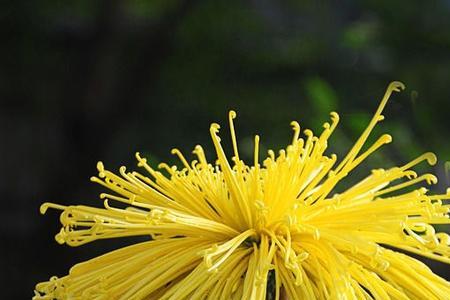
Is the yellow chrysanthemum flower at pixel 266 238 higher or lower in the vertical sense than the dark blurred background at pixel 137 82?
lower

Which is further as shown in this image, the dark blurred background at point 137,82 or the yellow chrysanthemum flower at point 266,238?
the dark blurred background at point 137,82

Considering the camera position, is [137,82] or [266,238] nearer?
[266,238]

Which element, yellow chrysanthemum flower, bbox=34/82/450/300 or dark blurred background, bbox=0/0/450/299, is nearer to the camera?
yellow chrysanthemum flower, bbox=34/82/450/300

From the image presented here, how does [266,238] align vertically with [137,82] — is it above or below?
below

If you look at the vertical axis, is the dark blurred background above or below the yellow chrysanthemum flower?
above

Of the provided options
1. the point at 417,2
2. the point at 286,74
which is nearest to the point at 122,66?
the point at 286,74
